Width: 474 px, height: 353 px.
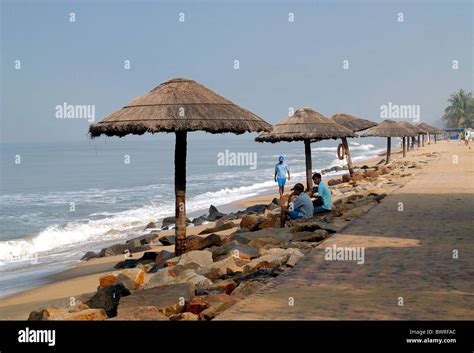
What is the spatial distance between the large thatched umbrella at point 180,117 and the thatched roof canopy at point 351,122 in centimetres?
1619

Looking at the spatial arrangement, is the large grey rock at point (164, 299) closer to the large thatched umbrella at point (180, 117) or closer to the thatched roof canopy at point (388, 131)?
the large thatched umbrella at point (180, 117)

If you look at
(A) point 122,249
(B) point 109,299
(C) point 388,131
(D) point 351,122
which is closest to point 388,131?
(C) point 388,131

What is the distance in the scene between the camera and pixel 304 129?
18.9 m

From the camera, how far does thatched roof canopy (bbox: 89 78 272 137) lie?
998 centimetres

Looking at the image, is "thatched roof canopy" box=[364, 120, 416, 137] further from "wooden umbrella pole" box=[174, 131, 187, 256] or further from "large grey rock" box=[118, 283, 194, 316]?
"large grey rock" box=[118, 283, 194, 316]

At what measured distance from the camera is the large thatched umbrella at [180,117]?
9992 millimetres

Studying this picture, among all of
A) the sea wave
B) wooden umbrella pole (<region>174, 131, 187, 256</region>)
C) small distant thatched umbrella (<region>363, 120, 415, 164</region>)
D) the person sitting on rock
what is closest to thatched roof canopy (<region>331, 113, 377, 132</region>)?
the sea wave

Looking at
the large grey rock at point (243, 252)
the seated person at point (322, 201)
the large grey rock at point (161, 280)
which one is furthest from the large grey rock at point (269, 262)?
the seated person at point (322, 201)

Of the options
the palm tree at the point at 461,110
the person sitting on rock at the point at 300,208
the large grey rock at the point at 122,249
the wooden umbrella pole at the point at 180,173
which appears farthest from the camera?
the palm tree at the point at 461,110

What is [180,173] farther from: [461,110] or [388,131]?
[461,110]

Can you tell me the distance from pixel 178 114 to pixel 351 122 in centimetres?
1805

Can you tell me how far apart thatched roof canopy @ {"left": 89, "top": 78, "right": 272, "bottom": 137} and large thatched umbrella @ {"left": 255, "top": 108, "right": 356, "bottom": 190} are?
312 inches

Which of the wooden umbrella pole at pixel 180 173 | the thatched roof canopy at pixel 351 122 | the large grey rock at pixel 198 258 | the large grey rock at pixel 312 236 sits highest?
the thatched roof canopy at pixel 351 122

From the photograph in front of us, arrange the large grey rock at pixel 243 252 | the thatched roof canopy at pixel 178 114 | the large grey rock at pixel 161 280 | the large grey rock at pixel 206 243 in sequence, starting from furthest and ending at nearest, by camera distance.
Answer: the large grey rock at pixel 206 243, the thatched roof canopy at pixel 178 114, the large grey rock at pixel 243 252, the large grey rock at pixel 161 280
